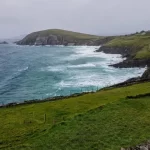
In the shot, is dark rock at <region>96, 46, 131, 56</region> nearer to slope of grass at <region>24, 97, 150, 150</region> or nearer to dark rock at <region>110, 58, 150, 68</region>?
dark rock at <region>110, 58, 150, 68</region>

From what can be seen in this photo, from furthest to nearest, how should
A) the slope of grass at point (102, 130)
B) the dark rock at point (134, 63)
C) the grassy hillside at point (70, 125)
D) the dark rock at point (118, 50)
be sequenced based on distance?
the dark rock at point (118, 50), the dark rock at point (134, 63), the grassy hillside at point (70, 125), the slope of grass at point (102, 130)

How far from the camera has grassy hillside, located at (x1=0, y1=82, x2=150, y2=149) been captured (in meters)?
34.1

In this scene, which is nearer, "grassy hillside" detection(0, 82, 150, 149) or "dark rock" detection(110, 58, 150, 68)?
"grassy hillside" detection(0, 82, 150, 149)

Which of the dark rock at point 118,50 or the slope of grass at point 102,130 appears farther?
the dark rock at point 118,50

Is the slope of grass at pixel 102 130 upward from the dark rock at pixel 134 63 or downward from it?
upward

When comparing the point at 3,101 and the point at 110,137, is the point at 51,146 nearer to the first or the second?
the point at 110,137

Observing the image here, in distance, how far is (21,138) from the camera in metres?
37.8

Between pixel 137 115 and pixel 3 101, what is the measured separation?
145 ft

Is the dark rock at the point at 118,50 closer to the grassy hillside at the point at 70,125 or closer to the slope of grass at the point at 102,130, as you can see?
the grassy hillside at the point at 70,125

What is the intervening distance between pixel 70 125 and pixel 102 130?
14.9 ft

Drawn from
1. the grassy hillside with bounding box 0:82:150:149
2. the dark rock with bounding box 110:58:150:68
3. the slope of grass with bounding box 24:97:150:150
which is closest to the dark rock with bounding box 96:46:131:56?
the dark rock with bounding box 110:58:150:68

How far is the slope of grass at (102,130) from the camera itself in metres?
33.0

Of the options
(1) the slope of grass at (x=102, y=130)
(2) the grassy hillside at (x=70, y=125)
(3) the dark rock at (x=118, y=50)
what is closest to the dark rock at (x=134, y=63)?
(3) the dark rock at (x=118, y=50)

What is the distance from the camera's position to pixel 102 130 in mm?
36969
